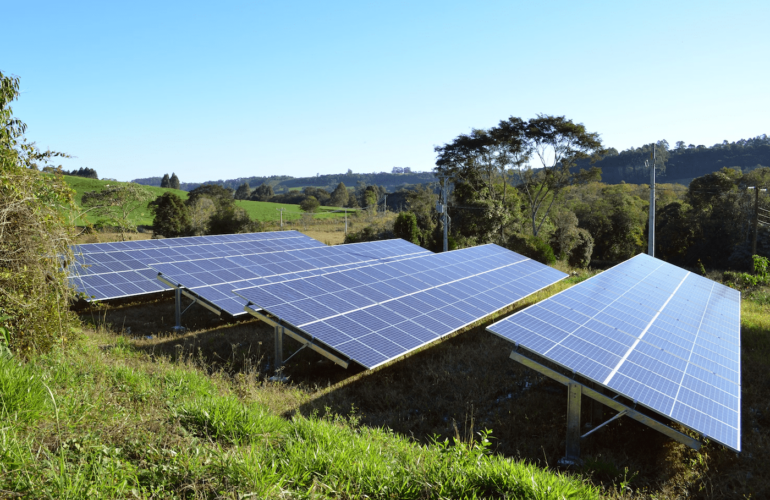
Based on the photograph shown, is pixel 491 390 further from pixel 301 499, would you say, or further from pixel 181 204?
pixel 181 204

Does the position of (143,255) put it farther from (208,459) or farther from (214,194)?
(214,194)

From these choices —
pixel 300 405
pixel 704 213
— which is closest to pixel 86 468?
pixel 300 405

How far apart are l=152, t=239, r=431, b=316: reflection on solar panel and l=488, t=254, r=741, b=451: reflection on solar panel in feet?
24.8

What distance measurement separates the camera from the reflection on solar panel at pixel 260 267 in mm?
14016

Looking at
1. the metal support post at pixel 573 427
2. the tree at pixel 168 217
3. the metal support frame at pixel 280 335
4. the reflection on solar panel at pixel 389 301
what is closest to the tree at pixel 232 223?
the tree at pixel 168 217

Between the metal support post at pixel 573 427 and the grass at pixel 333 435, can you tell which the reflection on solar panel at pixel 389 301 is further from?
the metal support post at pixel 573 427

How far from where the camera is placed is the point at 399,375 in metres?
10.8

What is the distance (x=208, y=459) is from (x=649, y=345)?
26.0 ft

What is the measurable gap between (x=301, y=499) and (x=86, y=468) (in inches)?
74.8

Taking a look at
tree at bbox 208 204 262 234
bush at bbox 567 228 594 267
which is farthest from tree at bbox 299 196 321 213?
bush at bbox 567 228 594 267

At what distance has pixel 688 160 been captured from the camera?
84.8 metres

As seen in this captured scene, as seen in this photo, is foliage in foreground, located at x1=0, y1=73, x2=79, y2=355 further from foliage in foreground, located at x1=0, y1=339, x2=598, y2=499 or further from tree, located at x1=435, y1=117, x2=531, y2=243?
tree, located at x1=435, y1=117, x2=531, y2=243

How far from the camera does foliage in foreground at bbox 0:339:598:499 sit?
4102 mm

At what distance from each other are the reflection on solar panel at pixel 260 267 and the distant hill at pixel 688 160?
6134 centimetres
